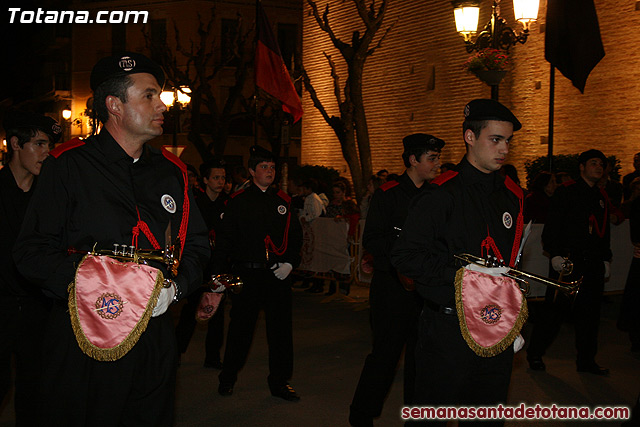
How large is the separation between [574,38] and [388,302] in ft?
32.6

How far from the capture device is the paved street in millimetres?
6547

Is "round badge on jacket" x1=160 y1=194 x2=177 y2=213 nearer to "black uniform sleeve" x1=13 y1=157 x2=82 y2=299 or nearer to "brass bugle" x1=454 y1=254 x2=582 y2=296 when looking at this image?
"black uniform sleeve" x1=13 y1=157 x2=82 y2=299

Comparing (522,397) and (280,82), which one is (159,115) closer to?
(522,397)

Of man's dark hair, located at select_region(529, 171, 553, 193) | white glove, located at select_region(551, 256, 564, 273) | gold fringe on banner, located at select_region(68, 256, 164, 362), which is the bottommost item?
white glove, located at select_region(551, 256, 564, 273)

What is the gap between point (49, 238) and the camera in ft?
10.9

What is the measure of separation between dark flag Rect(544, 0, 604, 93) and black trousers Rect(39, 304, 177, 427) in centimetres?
1201

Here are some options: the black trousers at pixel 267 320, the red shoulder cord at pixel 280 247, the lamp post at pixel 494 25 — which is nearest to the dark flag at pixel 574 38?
the lamp post at pixel 494 25

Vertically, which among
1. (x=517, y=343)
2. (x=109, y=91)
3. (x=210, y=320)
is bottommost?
(x=210, y=320)

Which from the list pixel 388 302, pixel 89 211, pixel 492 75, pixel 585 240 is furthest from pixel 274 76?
pixel 89 211

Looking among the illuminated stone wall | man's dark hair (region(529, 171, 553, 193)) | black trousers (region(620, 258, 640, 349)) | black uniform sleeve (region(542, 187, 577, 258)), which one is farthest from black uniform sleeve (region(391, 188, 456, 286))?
the illuminated stone wall

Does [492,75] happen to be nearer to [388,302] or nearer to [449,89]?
[388,302]

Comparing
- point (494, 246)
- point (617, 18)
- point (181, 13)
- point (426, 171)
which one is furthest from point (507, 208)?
point (181, 13)

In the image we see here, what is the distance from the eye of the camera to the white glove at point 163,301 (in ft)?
10.9

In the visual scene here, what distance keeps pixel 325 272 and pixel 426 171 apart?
7711 millimetres
